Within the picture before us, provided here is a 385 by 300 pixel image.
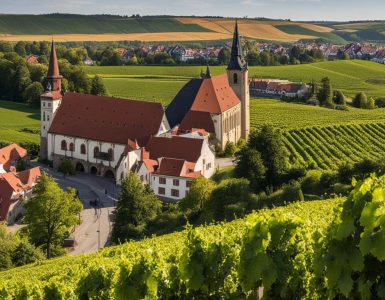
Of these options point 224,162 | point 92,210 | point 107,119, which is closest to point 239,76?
point 224,162

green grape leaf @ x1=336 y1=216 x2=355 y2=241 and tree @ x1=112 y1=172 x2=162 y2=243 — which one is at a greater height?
green grape leaf @ x1=336 y1=216 x2=355 y2=241

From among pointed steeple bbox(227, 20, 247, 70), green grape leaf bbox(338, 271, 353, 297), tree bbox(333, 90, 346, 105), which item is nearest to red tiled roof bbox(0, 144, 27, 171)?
pointed steeple bbox(227, 20, 247, 70)

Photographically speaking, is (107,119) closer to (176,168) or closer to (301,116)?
(176,168)

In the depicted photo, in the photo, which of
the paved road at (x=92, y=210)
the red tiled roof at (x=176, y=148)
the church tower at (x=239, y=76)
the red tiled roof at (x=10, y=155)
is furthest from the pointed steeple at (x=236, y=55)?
the red tiled roof at (x=10, y=155)

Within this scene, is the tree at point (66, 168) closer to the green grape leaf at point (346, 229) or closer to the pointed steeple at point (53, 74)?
the pointed steeple at point (53, 74)

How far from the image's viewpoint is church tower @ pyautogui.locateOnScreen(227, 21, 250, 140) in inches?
2734

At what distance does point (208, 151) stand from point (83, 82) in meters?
50.7

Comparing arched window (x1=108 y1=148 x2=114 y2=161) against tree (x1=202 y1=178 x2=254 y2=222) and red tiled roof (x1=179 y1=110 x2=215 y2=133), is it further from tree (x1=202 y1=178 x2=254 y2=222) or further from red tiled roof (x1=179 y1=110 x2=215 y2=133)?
tree (x1=202 y1=178 x2=254 y2=222)

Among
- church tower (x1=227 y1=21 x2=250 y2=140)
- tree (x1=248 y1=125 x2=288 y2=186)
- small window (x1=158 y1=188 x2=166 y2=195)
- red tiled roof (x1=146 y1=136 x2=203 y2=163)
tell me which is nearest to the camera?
tree (x1=248 y1=125 x2=288 y2=186)

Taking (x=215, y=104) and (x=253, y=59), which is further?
(x=253, y=59)

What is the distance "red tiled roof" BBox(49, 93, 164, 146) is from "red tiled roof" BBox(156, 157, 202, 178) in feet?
20.7

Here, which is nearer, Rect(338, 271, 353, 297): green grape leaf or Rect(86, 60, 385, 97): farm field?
Rect(338, 271, 353, 297): green grape leaf

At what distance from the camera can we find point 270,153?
165 ft

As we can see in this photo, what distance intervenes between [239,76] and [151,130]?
17546mm
